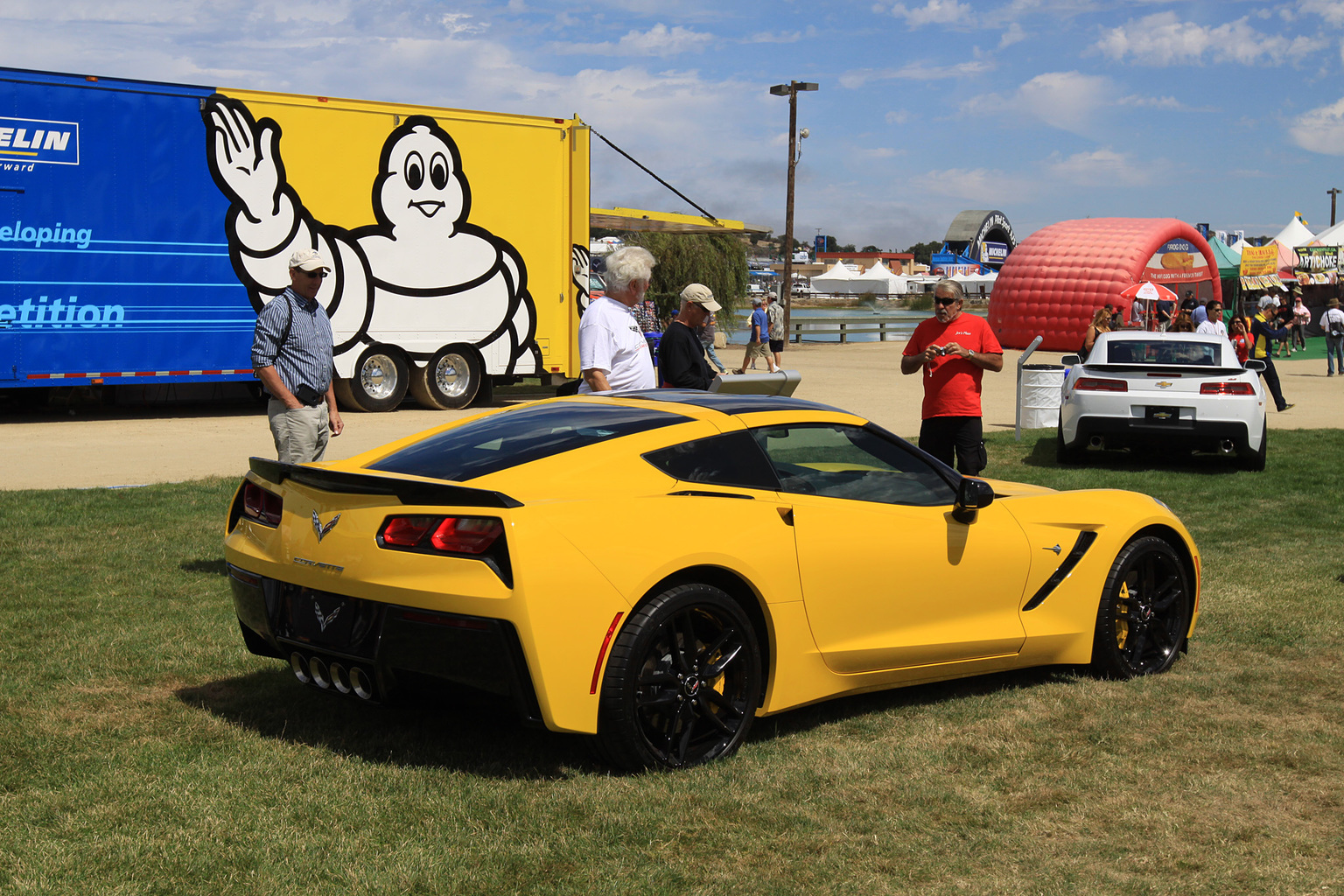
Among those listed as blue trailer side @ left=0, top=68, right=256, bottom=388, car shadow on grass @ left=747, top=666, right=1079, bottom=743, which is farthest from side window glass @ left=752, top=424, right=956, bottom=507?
blue trailer side @ left=0, top=68, right=256, bottom=388

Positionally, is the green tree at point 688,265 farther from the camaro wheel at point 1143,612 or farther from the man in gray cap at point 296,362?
the camaro wheel at point 1143,612

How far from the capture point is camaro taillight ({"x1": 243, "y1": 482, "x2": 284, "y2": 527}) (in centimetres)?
466

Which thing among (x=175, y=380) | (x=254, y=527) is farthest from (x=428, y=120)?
(x=254, y=527)

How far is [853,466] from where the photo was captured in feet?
17.4

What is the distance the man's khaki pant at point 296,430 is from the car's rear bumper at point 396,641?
277 centimetres

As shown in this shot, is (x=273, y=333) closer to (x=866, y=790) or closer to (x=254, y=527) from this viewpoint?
(x=254, y=527)

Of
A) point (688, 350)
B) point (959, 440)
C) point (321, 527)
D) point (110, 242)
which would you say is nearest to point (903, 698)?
point (321, 527)

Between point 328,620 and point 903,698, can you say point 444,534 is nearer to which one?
point 328,620

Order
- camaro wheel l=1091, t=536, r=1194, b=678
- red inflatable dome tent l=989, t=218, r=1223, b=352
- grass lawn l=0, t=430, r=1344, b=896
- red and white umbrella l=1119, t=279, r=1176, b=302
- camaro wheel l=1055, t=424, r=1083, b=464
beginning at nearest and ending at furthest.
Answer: grass lawn l=0, t=430, r=1344, b=896 < camaro wheel l=1091, t=536, r=1194, b=678 < camaro wheel l=1055, t=424, r=1083, b=464 < red and white umbrella l=1119, t=279, r=1176, b=302 < red inflatable dome tent l=989, t=218, r=1223, b=352

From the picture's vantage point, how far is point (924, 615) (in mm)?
5117

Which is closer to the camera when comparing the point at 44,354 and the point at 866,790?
the point at 866,790

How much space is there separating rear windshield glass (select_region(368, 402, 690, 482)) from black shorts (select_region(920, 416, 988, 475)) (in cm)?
386

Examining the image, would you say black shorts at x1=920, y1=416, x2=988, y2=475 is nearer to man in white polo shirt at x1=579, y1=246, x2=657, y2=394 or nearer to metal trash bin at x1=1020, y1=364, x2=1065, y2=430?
man in white polo shirt at x1=579, y1=246, x2=657, y2=394

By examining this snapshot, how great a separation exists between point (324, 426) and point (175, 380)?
10.4 meters
